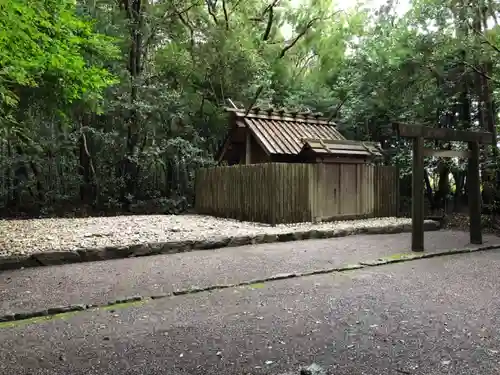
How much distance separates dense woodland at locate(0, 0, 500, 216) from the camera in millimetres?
9352

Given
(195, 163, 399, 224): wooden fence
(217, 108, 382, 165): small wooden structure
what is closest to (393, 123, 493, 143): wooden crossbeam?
(217, 108, 382, 165): small wooden structure

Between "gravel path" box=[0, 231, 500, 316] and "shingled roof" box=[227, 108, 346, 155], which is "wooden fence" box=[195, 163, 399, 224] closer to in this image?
"shingled roof" box=[227, 108, 346, 155]

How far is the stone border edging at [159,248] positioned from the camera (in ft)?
17.3

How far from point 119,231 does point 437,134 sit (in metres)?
5.80

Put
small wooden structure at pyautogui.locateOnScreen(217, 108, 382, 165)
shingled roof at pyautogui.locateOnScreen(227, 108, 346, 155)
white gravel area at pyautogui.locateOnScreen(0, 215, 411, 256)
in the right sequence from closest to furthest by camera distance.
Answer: white gravel area at pyautogui.locateOnScreen(0, 215, 411, 256) < small wooden structure at pyautogui.locateOnScreen(217, 108, 382, 165) < shingled roof at pyautogui.locateOnScreen(227, 108, 346, 155)

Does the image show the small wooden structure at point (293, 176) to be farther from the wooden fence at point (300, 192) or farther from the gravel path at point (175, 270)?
the gravel path at point (175, 270)

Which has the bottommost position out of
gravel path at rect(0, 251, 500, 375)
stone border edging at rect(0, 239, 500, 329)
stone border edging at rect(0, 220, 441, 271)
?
gravel path at rect(0, 251, 500, 375)

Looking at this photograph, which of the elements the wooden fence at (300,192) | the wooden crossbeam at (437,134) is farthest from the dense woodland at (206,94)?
the wooden crossbeam at (437,134)

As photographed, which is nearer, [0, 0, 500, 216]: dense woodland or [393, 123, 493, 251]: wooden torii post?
[393, 123, 493, 251]: wooden torii post

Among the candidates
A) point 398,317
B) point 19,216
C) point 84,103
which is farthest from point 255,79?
point 398,317

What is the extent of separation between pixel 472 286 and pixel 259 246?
336 centimetres

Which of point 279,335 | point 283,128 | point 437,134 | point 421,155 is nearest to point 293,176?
point 283,128

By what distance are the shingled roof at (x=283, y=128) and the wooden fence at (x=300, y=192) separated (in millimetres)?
818

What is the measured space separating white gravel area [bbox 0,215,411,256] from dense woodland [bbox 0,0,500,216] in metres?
2.24
